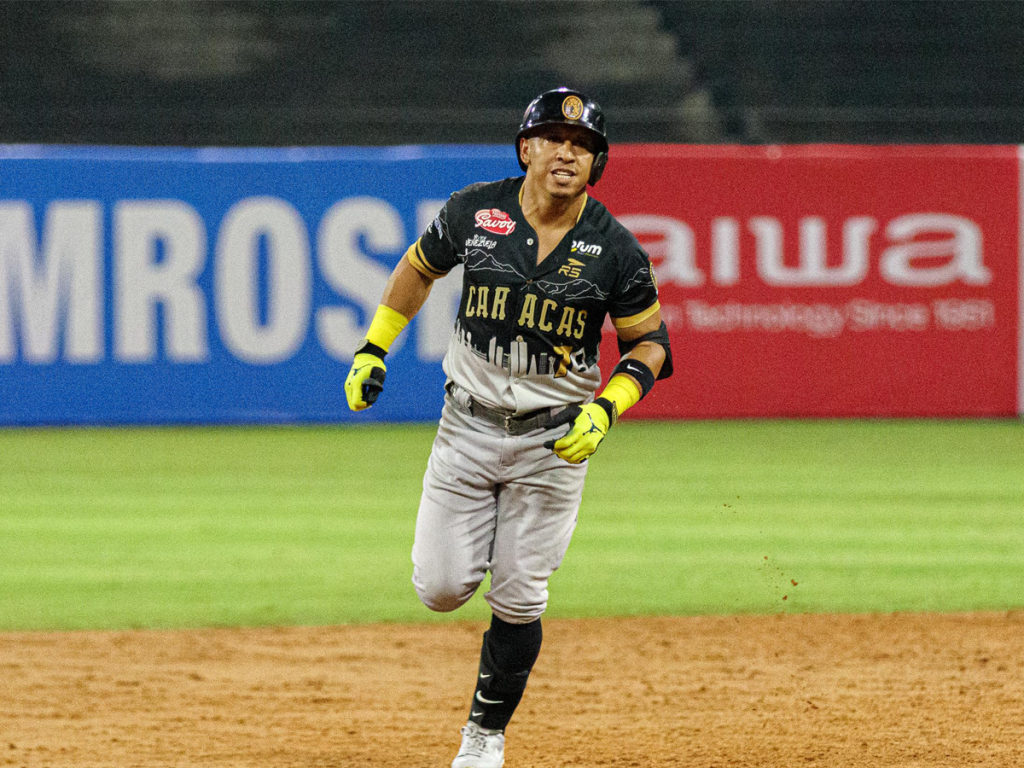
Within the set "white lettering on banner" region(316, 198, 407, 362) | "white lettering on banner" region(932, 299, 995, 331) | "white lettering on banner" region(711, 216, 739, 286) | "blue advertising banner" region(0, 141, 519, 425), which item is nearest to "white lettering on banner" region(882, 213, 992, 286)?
"white lettering on banner" region(932, 299, 995, 331)

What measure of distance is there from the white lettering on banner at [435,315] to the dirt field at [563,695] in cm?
575

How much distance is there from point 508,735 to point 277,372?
7725 mm

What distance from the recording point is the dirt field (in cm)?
449

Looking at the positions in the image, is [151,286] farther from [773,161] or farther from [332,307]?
[773,161]

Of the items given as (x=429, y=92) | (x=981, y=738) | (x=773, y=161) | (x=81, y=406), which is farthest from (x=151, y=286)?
(x=981, y=738)

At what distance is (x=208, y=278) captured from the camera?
38.9 feet

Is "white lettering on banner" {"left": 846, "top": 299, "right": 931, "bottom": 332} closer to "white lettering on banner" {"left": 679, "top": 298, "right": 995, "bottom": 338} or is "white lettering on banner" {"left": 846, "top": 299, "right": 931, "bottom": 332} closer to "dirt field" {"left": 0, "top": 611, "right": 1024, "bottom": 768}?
"white lettering on banner" {"left": 679, "top": 298, "right": 995, "bottom": 338}

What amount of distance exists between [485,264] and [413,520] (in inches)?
177

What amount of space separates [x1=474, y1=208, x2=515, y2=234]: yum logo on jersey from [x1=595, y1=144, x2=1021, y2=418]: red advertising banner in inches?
322

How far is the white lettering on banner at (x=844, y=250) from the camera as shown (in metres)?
12.3

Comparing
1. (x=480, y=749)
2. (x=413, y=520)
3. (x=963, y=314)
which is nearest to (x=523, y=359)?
(x=480, y=749)

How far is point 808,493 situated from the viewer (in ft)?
30.5

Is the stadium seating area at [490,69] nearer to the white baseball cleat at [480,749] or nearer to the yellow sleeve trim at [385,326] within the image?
the yellow sleeve trim at [385,326]

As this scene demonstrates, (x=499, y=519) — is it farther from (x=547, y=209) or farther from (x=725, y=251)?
(x=725, y=251)
